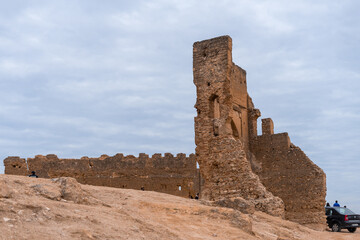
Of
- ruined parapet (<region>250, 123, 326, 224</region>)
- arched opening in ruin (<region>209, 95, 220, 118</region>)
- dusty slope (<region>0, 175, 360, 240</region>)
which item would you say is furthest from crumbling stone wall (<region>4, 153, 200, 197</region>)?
dusty slope (<region>0, 175, 360, 240</region>)

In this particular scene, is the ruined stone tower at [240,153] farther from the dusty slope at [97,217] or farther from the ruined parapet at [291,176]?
the dusty slope at [97,217]

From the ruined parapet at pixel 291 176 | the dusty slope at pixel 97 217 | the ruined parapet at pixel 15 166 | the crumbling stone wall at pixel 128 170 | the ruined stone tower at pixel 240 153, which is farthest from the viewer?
the ruined parapet at pixel 15 166

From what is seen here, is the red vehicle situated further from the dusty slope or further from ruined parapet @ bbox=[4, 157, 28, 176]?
ruined parapet @ bbox=[4, 157, 28, 176]

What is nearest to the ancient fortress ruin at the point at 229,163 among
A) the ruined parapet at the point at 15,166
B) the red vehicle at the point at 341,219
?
the red vehicle at the point at 341,219

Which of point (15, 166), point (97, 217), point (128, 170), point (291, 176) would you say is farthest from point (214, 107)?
point (15, 166)

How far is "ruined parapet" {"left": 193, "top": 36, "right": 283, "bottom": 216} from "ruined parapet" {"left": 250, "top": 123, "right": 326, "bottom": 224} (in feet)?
13.6

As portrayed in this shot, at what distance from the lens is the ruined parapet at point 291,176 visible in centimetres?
1723

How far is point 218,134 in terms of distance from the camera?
14883mm

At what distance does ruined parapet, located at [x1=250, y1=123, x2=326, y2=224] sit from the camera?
679 inches

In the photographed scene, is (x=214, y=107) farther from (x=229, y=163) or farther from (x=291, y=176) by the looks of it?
(x=291, y=176)

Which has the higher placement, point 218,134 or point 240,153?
point 218,134

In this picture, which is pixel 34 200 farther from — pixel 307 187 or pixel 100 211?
pixel 307 187

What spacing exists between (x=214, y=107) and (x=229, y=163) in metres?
2.43

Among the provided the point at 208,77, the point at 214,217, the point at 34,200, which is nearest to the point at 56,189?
the point at 34,200
